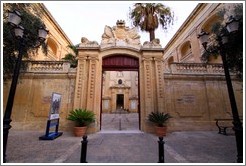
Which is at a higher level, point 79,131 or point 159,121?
point 159,121

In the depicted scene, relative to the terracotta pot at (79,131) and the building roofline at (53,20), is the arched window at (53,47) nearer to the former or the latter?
the building roofline at (53,20)

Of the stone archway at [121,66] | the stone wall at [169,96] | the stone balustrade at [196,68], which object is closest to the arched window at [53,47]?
the stone wall at [169,96]

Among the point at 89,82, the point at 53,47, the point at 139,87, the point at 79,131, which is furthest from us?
the point at 53,47

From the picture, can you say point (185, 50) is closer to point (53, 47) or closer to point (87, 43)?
point (87, 43)

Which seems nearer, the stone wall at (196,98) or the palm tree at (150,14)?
the stone wall at (196,98)

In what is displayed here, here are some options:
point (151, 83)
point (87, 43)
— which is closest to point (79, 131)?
point (151, 83)

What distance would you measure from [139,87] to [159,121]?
2.32 metres

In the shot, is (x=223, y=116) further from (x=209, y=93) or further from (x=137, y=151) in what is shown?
(x=137, y=151)

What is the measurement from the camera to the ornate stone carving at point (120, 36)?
9.65 m

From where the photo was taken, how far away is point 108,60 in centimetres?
973

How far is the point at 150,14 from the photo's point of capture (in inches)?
499

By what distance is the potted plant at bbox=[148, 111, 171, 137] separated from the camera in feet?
25.3

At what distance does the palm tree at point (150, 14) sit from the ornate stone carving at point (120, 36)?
124 inches

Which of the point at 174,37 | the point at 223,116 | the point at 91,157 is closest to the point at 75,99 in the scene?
the point at 91,157
